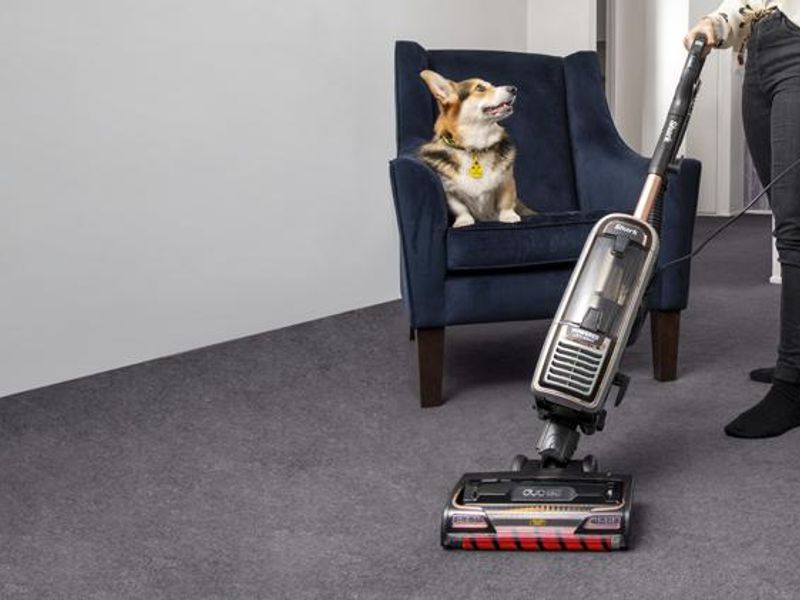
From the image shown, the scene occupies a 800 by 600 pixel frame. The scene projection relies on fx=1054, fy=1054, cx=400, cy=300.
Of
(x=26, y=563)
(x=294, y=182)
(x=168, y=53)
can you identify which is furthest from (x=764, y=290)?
(x=26, y=563)

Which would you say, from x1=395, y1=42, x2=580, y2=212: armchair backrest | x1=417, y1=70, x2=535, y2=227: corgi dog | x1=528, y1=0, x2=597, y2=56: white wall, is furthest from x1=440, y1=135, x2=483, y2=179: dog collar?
x1=528, y1=0, x2=597, y2=56: white wall

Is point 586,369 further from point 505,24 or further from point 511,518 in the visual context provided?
point 505,24

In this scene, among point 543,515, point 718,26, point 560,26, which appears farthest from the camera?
point 560,26

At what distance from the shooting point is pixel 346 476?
1.92 m

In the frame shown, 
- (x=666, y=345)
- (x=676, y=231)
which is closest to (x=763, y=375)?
(x=666, y=345)

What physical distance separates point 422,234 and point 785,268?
29.9 inches

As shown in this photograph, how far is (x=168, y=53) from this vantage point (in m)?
2.91

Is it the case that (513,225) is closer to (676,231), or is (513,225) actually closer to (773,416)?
(676,231)

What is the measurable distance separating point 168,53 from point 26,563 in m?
1.72

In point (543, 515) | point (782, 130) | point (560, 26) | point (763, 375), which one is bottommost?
point (763, 375)

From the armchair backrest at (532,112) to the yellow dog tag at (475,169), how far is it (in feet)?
1.16

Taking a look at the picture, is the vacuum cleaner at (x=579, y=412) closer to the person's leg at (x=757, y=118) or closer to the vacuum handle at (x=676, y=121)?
the vacuum handle at (x=676, y=121)

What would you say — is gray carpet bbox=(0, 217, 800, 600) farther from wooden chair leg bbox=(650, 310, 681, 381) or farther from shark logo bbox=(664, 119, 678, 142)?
shark logo bbox=(664, 119, 678, 142)

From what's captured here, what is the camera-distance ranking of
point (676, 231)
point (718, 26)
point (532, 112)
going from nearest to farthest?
point (718, 26), point (676, 231), point (532, 112)
